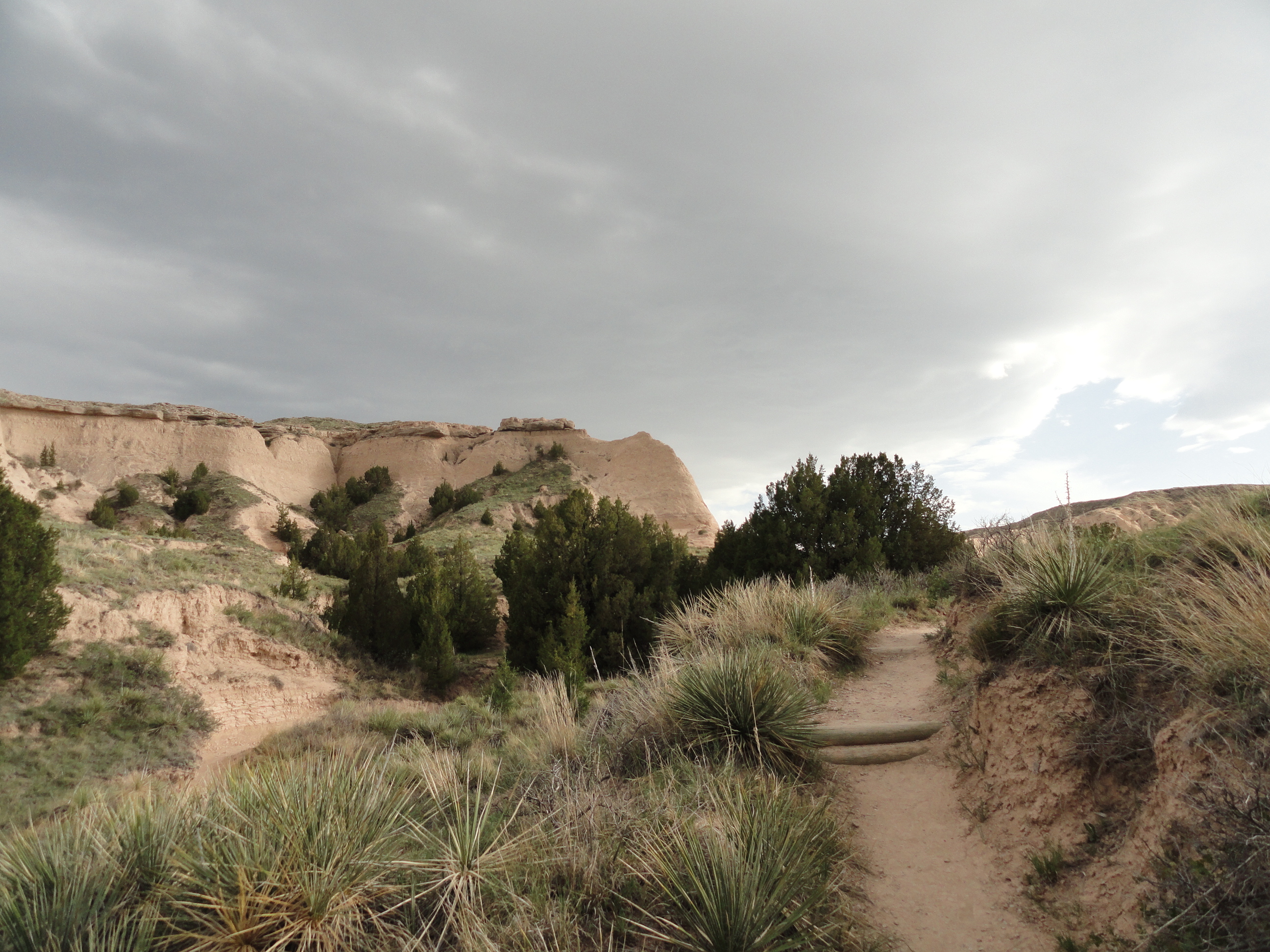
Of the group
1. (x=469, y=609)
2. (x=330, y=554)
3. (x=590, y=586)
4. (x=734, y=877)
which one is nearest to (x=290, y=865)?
(x=734, y=877)

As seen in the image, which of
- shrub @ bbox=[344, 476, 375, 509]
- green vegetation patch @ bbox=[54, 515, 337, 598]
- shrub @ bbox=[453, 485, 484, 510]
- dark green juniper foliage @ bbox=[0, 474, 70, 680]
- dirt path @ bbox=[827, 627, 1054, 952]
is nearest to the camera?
dirt path @ bbox=[827, 627, 1054, 952]

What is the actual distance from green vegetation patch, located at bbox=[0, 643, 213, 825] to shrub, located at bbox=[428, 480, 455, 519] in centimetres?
2734

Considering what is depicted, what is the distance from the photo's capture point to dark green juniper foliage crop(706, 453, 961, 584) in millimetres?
17531

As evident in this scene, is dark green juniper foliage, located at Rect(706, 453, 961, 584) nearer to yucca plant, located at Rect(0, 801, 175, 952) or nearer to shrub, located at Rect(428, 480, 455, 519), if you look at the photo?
yucca plant, located at Rect(0, 801, 175, 952)

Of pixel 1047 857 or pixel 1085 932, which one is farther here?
pixel 1047 857

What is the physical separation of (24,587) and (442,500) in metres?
29.7

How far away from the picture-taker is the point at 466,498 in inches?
1639

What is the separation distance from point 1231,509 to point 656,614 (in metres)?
12.8

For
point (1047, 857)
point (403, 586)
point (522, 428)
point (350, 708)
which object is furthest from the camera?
point (522, 428)

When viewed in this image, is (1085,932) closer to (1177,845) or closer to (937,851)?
(1177,845)

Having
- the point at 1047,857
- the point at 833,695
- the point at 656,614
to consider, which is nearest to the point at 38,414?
the point at 656,614

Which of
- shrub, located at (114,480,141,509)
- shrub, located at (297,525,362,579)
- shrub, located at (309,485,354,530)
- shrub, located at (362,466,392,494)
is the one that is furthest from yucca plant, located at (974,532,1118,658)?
shrub, located at (362,466,392,494)

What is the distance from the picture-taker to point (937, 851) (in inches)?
176

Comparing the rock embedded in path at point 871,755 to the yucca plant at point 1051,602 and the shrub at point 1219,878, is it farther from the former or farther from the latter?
the shrub at point 1219,878
